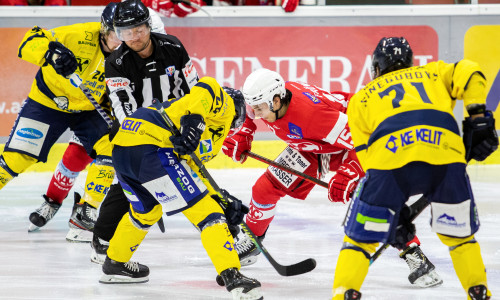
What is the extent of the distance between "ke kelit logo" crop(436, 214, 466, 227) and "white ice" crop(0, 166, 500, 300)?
617mm

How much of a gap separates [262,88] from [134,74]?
0.72 m

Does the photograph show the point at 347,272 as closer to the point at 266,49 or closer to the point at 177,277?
the point at 177,277

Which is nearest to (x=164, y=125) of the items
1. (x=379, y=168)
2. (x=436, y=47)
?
(x=379, y=168)

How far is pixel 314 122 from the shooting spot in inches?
144

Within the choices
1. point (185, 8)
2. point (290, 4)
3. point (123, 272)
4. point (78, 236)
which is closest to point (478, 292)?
point (123, 272)

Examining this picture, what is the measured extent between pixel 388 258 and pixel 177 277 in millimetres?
1061

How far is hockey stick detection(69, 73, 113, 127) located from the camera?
4.16 metres

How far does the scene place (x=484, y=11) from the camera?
6.34 meters

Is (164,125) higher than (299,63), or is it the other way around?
(164,125)

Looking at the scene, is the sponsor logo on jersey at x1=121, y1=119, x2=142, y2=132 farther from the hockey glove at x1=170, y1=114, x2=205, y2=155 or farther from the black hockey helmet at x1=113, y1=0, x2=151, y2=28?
the black hockey helmet at x1=113, y1=0, x2=151, y2=28

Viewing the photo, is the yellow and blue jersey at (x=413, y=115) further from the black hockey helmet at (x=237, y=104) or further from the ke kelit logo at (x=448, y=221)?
A: the black hockey helmet at (x=237, y=104)

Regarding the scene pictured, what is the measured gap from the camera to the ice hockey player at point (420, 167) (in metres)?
2.56

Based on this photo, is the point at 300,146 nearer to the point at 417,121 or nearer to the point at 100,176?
the point at 100,176

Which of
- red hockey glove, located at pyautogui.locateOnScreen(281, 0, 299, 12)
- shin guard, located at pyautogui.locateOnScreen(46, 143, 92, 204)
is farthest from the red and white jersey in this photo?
red hockey glove, located at pyautogui.locateOnScreen(281, 0, 299, 12)
